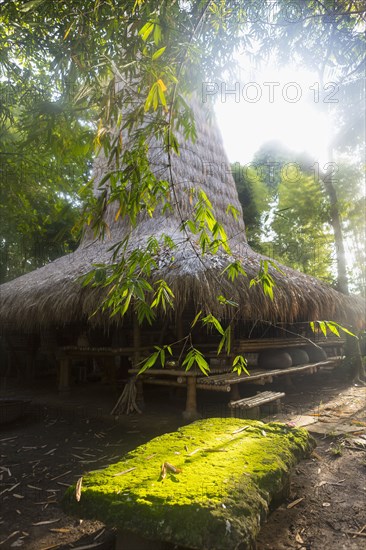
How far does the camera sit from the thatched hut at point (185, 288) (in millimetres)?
4707

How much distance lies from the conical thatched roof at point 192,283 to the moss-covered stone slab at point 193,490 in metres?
1.75

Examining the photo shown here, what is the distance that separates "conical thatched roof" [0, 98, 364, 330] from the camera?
15.4ft

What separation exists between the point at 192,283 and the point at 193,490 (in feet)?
10.5

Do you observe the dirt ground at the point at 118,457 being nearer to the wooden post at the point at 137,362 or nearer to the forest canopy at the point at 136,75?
the wooden post at the point at 137,362

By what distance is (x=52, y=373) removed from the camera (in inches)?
396

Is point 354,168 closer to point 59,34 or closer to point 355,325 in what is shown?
point 355,325

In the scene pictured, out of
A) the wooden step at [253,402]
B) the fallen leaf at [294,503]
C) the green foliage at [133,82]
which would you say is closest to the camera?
the green foliage at [133,82]

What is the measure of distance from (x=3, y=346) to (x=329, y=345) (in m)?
9.69

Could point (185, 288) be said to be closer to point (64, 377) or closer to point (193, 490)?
point (193, 490)

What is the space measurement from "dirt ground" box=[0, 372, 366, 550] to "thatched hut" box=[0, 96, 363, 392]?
4.16ft

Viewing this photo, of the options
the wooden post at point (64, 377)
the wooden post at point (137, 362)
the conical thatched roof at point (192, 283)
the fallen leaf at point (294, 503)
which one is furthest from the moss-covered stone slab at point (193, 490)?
the wooden post at point (64, 377)

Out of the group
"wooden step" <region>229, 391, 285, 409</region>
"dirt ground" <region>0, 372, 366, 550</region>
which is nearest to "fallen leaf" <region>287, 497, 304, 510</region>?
"dirt ground" <region>0, 372, 366, 550</region>

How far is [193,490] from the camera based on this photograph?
152 centimetres

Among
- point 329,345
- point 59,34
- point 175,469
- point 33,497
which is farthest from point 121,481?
point 329,345
